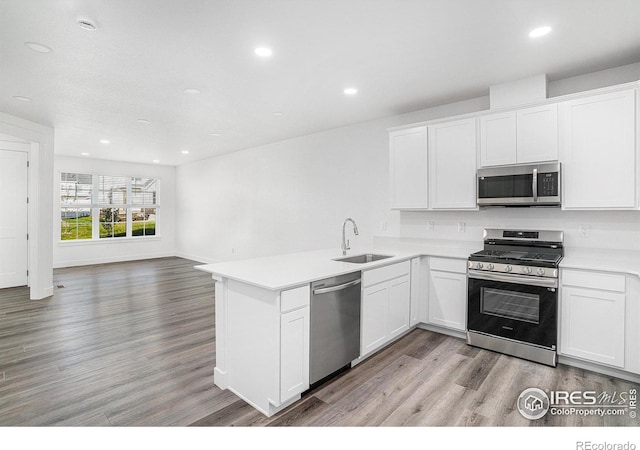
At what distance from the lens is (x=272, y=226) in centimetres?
641

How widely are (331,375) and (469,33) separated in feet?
9.39

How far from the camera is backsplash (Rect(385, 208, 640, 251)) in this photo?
3.02 meters

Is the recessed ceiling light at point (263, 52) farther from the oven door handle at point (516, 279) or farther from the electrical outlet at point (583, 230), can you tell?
the electrical outlet at point (583, 230)

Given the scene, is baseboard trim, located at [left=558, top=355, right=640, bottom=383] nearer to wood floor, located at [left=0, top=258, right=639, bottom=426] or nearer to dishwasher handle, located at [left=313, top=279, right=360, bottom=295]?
wood floor, located at [left=0, top=258, right=639, bottom=426]

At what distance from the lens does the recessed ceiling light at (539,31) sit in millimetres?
2428

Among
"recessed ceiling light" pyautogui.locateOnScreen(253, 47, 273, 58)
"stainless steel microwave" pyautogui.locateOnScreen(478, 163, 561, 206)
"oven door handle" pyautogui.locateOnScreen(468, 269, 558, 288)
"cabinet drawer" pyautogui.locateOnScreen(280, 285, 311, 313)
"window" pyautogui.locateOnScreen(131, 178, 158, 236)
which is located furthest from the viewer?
"window" pyautogui.locateOnScreen(131, 178, 158, 236)

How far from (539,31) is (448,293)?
2.49 m

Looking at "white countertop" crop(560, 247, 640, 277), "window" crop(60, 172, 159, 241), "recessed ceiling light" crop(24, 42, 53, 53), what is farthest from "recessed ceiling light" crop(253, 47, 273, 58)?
Result: "window" crop(60, 172, 159, 241)

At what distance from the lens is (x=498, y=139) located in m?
3.39

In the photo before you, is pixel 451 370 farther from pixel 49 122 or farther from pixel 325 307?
pixel 49 122

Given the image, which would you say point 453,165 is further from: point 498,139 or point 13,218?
point 13,218

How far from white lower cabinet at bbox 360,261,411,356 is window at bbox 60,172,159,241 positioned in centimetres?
805

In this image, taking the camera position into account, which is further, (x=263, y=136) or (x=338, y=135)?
(x=263, y=136)
